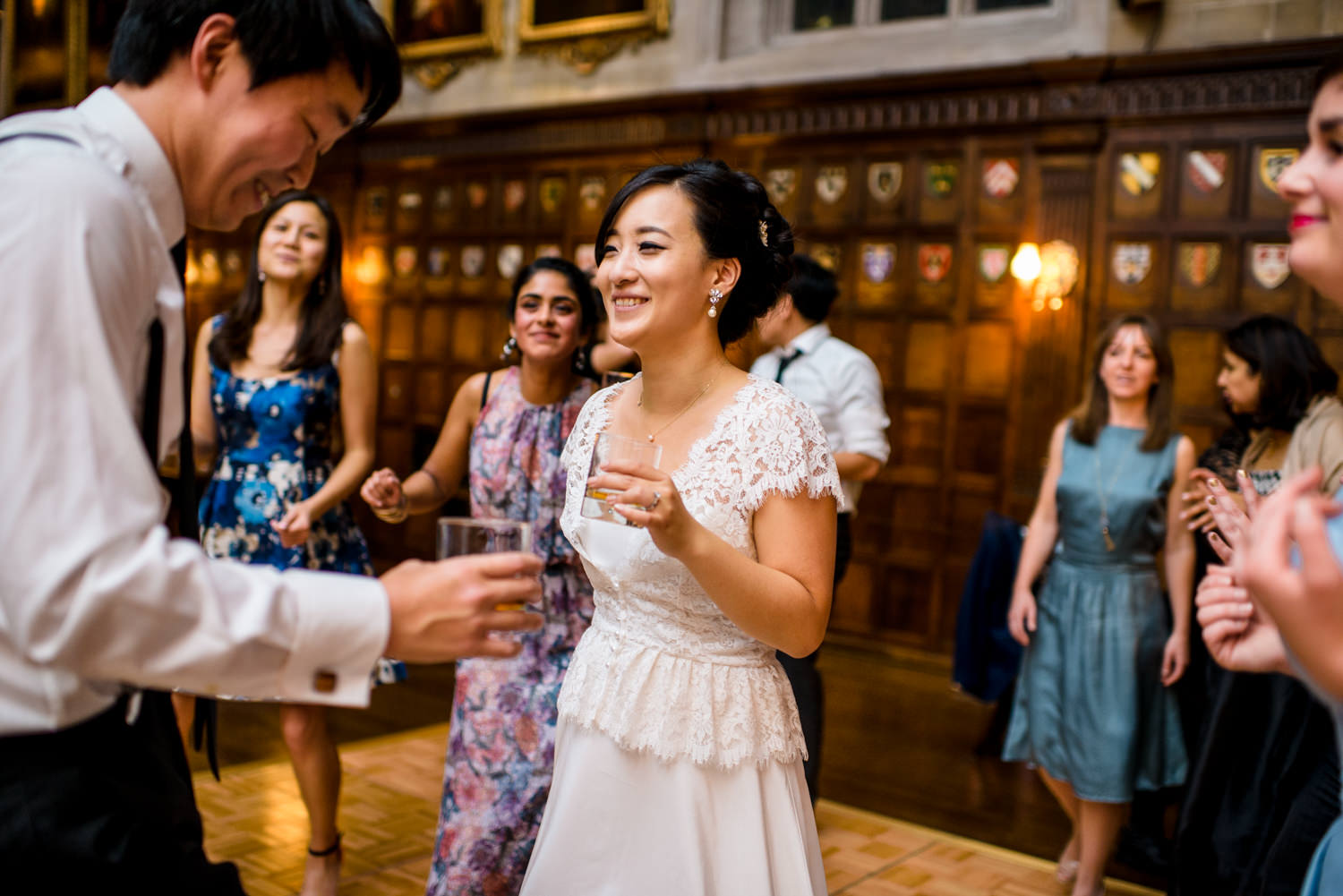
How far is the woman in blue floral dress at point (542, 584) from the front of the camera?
290cm

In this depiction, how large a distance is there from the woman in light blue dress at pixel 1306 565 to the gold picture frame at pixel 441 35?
9654 mm

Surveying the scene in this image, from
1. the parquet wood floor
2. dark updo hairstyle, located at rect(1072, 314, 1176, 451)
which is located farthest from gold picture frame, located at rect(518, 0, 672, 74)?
the parquet wood floor

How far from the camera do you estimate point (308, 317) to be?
365cm

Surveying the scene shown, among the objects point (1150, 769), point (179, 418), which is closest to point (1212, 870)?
point (1150, 769)

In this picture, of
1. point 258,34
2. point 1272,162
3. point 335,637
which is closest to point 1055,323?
point 1272,162

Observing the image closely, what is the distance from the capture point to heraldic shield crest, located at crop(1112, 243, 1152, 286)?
23.8ft

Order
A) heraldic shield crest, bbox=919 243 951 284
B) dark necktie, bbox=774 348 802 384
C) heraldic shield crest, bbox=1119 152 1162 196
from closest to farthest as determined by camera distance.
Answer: dark necktie, bbox=774 348 802 384 < heraldic shield crest, bbox=1119 152 1162 196 < heraldic shield crest, bbox=919 243 951 284

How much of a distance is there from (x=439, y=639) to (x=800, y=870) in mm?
1028

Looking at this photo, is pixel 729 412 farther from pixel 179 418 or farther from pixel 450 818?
pixel 450 818

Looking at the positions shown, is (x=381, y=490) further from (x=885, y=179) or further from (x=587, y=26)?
(x=587, y=26)

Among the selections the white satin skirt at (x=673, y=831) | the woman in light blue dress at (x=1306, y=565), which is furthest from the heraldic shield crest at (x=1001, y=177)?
the woman in light blue dress at (x=1306, y=565)

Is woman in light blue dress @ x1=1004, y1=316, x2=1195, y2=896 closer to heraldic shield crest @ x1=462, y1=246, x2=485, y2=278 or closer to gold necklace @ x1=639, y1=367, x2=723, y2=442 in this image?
gold necklace @ x1=639, y1=367, x2=723, y2=442

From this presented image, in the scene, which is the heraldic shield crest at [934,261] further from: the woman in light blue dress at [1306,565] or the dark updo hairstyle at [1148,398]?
the woman in light blue dress at [1306,565]

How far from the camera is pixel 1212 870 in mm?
3482
